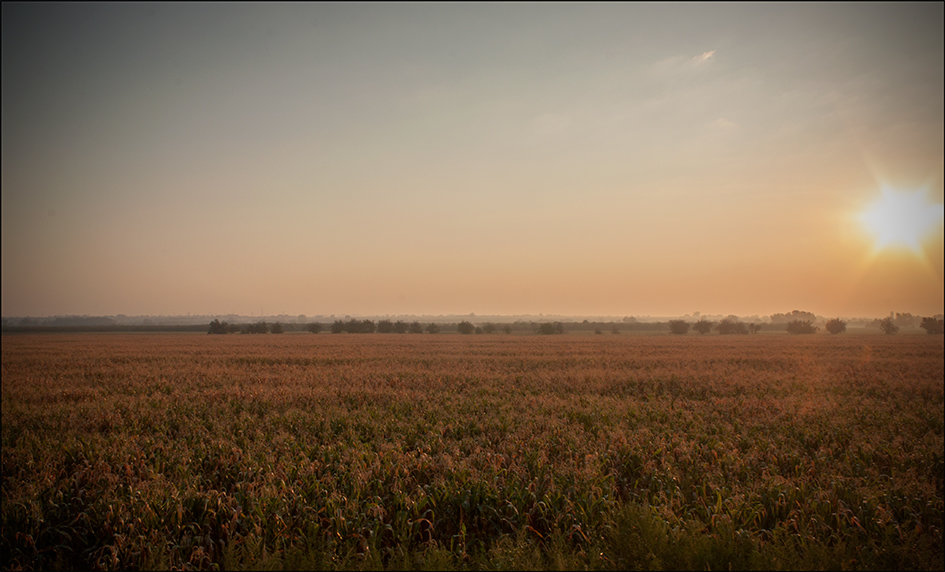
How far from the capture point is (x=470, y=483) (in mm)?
6758

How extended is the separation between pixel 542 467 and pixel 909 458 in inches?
316

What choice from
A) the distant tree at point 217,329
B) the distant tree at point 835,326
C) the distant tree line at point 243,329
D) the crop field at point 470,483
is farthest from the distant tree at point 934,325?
the distant tree at point 217,329

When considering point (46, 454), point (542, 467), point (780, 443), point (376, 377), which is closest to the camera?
point (542, 467)

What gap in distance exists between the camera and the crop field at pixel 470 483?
5.04 m

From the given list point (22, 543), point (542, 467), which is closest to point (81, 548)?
point (22, 543)

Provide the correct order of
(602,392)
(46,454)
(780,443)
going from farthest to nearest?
(602,392) → (780,443) → (46,454)

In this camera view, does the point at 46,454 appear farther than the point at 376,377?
No

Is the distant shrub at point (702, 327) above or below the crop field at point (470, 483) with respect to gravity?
below

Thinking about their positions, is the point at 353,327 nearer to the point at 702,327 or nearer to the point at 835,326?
the point at 702,327

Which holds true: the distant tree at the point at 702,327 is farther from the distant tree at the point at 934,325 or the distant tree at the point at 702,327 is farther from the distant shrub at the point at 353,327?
the distant shrub at the point at 353,327

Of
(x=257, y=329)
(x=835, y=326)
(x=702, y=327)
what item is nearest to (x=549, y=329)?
(x=702, y=327)

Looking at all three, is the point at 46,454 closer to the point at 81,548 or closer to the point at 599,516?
the point at 81,548

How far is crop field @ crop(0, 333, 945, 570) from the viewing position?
5.04 meters

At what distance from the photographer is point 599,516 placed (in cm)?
606
